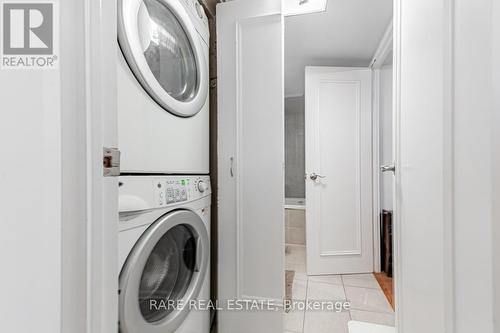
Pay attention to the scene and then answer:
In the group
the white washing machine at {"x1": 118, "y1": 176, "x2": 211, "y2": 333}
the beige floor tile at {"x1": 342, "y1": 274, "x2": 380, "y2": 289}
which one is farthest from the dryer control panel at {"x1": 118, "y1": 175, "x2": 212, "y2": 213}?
the beige floor tile at {"x1": 342, "y1": 274, "x2": 380, "y2": 289}

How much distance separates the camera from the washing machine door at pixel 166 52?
25.1 inches

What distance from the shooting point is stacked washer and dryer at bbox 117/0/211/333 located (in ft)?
2.08

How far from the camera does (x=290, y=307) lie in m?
1.60

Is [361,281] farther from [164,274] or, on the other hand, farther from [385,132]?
[164,274]

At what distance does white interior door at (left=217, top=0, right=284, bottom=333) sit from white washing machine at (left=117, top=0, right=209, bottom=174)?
0.16 m

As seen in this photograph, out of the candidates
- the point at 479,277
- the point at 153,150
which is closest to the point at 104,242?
the point at 153,150

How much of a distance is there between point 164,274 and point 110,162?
57 centimetres

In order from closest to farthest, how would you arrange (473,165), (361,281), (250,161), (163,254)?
(473,165) → (163,254) → (250,161) → (361,281)

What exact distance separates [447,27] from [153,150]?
0.84 meters

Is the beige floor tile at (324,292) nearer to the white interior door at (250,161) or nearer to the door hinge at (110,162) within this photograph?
the white interior door at (250,161)

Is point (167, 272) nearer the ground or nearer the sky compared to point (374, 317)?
nearer the sky

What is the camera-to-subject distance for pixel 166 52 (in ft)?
2.76

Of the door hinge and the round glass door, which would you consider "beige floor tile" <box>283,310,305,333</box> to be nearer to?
the round glass door

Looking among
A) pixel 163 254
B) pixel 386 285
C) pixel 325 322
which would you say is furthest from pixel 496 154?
pixel 386 285
